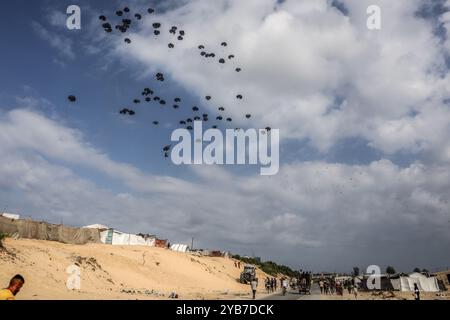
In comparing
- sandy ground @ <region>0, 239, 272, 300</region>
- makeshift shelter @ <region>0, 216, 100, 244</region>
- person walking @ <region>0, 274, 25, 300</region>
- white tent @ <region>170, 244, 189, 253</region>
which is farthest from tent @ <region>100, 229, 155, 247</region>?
person walking @ <region>0, 274, 25, 300</region>

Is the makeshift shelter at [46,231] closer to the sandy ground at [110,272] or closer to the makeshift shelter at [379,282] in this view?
the sandy ground at [110,272]

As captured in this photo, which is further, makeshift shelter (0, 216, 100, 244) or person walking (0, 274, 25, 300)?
makeshift shelter (0, 216, 100, 244)

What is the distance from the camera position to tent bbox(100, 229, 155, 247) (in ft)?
206

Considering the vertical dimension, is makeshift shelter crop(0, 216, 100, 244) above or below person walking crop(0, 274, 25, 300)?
above

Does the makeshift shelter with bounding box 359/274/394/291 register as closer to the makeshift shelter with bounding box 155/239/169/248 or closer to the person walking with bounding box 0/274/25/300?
the makeshift shelter with bounding box 155/239/169/248

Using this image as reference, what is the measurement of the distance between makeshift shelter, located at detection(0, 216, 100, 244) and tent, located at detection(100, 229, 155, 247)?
6.82ft

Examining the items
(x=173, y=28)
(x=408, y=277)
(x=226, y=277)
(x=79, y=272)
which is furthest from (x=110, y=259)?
(x=408, y=277)

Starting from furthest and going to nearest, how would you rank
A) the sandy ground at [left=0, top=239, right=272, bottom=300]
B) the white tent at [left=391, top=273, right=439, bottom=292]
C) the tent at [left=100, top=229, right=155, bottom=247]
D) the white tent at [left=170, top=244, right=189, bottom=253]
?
the white tent at [left=170, top=244, right=189, bottom=253], the tent at [left=100, top=229, right=155, bottom=247], the white tent at [left=391, top=273, right=439, bottom=292], the sandy ground at [left=0, top=239, right=272, bottom=300]

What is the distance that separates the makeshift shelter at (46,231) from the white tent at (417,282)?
151 feet

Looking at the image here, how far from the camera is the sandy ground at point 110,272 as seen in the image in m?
29.7

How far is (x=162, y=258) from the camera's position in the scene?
64.2 meters

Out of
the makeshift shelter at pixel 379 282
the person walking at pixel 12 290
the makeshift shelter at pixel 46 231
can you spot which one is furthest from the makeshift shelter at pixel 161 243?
the person walking at pixel 12 290
